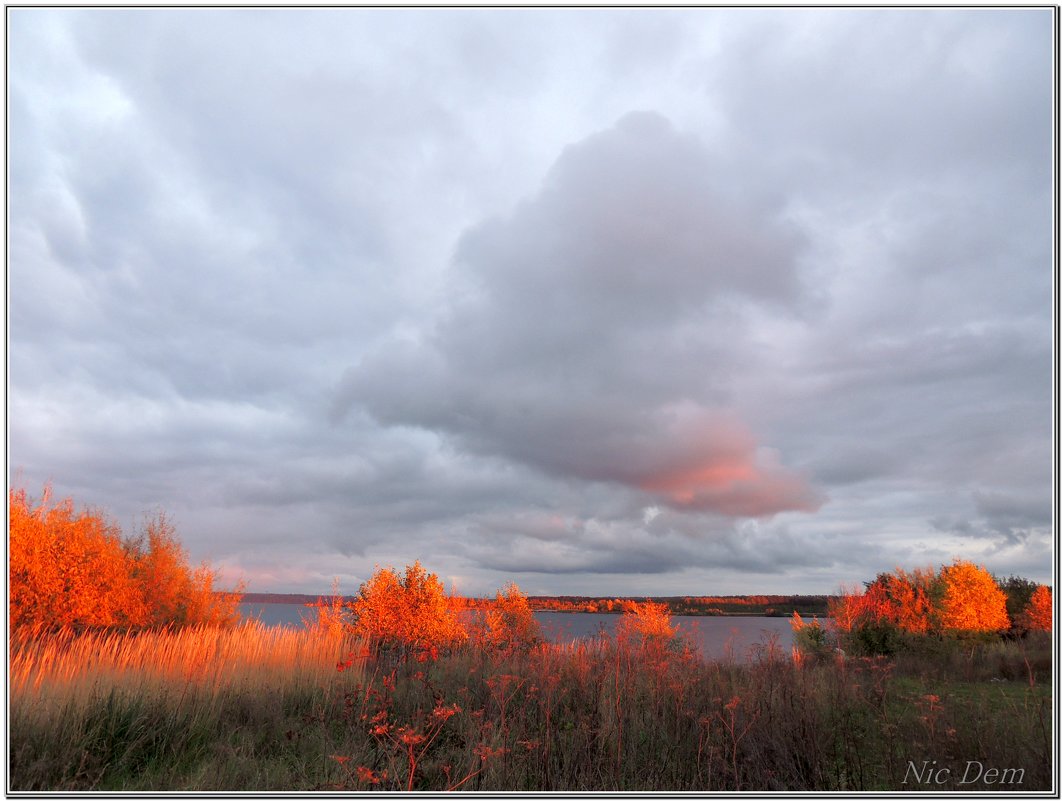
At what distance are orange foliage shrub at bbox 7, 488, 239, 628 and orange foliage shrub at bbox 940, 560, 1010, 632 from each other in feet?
88.2

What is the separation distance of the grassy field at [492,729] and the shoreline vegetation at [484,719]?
2cm

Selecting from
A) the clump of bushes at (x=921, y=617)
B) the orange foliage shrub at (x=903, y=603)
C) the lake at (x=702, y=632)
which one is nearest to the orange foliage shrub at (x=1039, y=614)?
the clump of bushes at (x=921, y=617)

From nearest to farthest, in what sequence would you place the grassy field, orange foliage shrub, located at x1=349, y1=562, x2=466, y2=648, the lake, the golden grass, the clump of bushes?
1. the grassy field
2. the golden grass
3. the lake
4. orange foliage shrub, located at x1=349, y1=562, x2=466, y2=648
5. the clump of bushes

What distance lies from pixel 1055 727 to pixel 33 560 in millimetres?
18663

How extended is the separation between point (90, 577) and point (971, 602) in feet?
Answer: 99.8

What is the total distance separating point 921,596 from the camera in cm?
2578

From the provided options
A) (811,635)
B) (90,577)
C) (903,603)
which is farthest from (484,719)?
(903,603)

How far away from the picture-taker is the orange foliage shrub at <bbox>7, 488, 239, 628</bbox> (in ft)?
48.4

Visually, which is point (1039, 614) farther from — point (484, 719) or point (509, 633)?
point (484, 719)

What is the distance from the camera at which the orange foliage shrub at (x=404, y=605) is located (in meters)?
13.7

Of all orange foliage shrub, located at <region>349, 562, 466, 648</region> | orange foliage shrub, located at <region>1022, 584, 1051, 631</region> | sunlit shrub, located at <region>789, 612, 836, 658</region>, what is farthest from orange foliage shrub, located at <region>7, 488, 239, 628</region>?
orange foliage shrub, located at <region>1022, 584, 1051, 631</region>

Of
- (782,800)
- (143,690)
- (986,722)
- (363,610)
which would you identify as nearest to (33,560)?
(363,610)

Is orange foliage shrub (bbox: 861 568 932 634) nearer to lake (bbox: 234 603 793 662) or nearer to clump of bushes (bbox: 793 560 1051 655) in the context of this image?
clump of bushes (bbox: 793 560 1051 655)

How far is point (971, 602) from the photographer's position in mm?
24938
